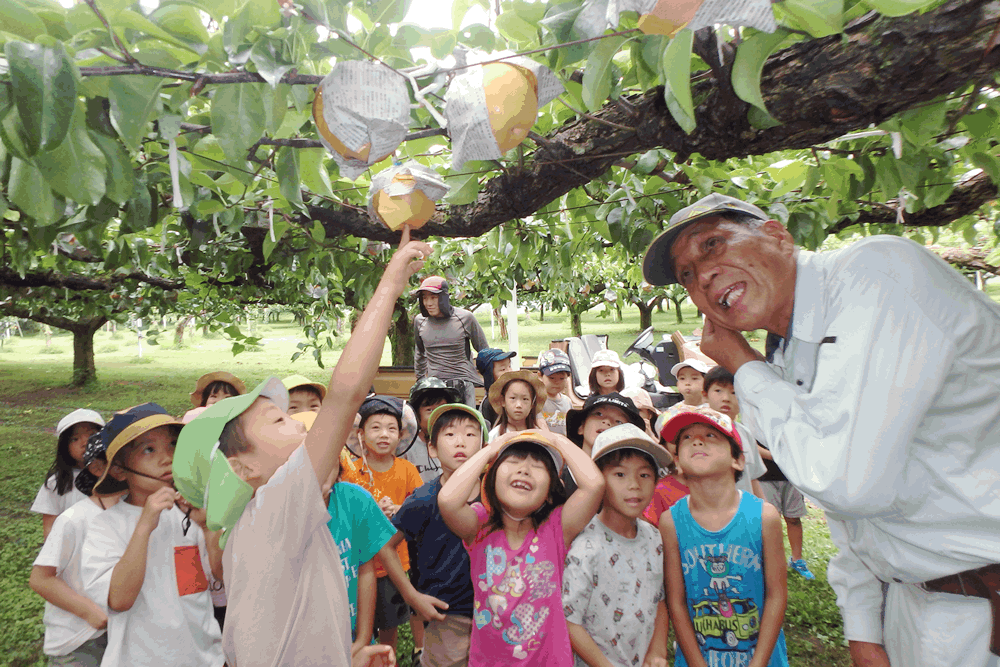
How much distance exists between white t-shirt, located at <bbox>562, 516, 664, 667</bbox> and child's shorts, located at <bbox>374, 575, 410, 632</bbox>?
34.0 inches

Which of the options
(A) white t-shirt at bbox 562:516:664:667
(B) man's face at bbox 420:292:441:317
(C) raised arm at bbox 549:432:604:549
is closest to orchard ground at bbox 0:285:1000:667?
(A) white t-shirt at bbox 562:516:664:667

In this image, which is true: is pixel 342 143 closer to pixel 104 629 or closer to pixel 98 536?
pixel 98 536

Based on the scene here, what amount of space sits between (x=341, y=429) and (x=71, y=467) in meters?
2.43

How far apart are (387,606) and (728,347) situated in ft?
6.11

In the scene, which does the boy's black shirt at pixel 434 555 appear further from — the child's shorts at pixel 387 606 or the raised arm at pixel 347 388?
the raised arm at pixel 347 388

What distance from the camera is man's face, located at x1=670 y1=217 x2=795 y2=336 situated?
1197mm

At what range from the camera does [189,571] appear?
6.04 feet

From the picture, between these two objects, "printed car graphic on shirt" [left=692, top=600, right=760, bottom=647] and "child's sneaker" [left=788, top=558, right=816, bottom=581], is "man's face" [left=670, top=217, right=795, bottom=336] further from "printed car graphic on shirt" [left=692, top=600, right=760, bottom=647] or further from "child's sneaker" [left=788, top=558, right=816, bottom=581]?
"child's sneaker" [left=788, top=558, right=816, bottom=581]

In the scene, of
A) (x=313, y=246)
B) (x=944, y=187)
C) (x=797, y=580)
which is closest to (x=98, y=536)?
(x=313, y=246)

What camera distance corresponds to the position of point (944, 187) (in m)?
2.16

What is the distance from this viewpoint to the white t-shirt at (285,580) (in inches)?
42.3

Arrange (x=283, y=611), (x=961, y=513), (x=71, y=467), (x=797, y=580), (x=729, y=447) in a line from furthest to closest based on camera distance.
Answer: (x=797, y=580) < (x=71, y=467) < (x=729, y=447) < (x=283, y=611) < (x=961, y=513)

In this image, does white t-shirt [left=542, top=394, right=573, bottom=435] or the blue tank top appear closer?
the blue tank top

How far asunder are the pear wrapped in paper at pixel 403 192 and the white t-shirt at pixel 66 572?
1.53 metres
